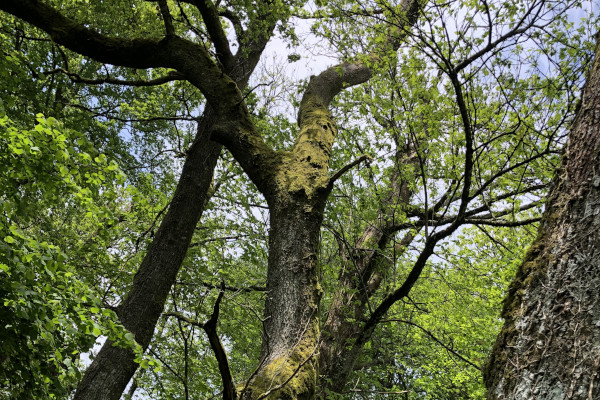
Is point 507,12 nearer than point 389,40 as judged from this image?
Yes

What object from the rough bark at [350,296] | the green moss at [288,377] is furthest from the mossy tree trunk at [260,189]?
the rough bark at [350,296]

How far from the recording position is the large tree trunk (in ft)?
4.68

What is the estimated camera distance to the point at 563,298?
1546 millimetres

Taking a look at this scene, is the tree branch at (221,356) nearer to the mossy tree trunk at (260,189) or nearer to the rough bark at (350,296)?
the mossy tree trunk at (260,189)

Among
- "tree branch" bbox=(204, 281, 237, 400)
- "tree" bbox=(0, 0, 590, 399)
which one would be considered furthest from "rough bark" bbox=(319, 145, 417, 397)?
"tree branch" bbox=(204, 281, 237, 400)

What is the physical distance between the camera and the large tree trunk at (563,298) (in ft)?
4.68

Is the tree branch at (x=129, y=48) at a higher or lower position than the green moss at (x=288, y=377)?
higher

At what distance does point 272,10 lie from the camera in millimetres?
5078

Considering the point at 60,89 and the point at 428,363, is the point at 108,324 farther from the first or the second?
the point at 428,363

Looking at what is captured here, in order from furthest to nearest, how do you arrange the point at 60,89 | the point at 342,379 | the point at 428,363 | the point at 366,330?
the point at 428,363
the point at 60,89
the point at 342,379
the point at 366,330

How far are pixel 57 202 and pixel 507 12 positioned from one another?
4.39 meters

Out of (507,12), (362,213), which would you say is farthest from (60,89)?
(507,12)

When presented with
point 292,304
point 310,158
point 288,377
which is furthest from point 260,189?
point 288,377

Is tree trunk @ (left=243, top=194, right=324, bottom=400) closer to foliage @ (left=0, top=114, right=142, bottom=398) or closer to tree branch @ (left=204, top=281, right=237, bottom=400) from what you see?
tree branch @ (left=204, top=281, right=237, bottom=400)
